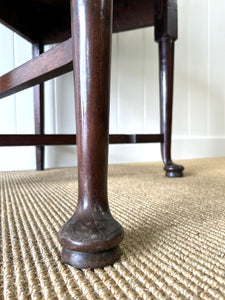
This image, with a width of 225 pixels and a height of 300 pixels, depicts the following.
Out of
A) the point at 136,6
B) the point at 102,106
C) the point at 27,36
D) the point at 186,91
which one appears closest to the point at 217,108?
the point at 186,91

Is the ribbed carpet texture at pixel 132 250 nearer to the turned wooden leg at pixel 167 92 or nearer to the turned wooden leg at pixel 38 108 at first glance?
the turned wooden leg at pixel 167 92

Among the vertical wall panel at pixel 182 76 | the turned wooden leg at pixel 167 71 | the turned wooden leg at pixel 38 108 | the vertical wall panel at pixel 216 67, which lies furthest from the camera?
the vertical wall panel at pixel 216 67

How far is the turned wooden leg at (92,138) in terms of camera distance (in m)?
0.26

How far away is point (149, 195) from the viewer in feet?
1.99

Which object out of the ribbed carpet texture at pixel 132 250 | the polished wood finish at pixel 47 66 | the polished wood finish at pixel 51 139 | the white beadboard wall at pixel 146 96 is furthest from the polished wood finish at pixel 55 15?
the ribbed carpet texture at pixel 132 250

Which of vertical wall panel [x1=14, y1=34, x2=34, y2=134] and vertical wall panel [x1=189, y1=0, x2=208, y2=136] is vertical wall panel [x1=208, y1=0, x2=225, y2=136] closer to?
vertical wall panel [x1=189, y1=0, x2=208, y2=136]

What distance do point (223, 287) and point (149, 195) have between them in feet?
1.23

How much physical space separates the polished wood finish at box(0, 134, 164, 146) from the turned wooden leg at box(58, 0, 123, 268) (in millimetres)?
503

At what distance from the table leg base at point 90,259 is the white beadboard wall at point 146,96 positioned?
93 centimetres

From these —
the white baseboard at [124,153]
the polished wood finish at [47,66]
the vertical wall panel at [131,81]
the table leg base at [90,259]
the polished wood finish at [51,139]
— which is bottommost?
the table leg base at [90,259]

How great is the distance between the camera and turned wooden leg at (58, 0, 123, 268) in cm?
26

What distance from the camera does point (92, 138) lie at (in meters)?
0.27

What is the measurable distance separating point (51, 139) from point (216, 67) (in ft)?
4.83

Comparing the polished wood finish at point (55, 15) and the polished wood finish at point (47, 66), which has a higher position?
the polished wood finish at point (55, 15)
